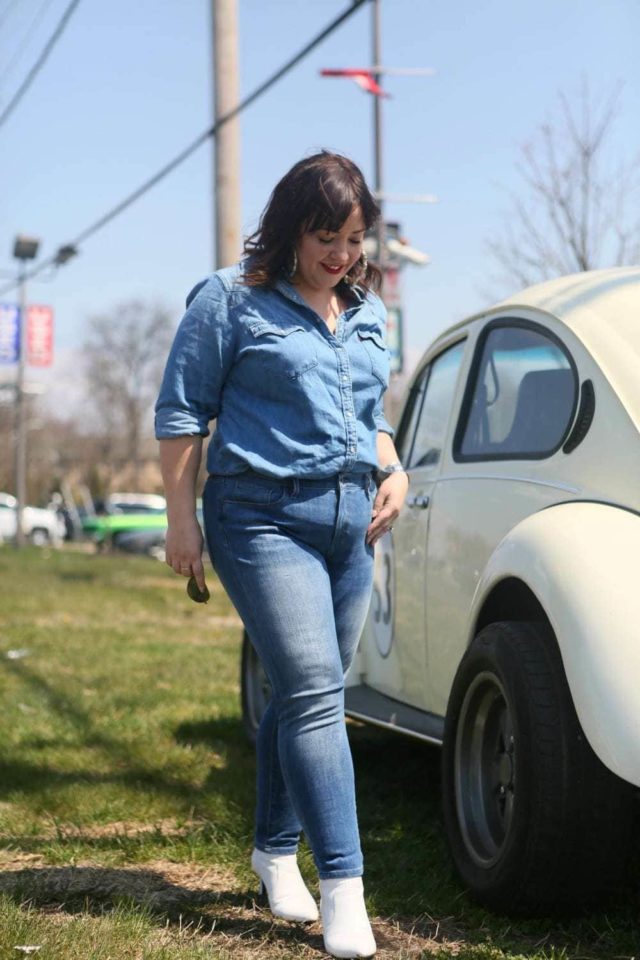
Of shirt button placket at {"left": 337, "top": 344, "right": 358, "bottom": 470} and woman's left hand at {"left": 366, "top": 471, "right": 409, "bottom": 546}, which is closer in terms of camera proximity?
shirt button placket at {"left": 337, "top": 344, "right": 358, "bottom": 470}

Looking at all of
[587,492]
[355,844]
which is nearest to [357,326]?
[587,492]

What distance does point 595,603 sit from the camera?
2.99 metres

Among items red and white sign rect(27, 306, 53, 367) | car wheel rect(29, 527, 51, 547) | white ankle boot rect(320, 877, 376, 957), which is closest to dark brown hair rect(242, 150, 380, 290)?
white ankle boot rect(320, 877, 376, 957)

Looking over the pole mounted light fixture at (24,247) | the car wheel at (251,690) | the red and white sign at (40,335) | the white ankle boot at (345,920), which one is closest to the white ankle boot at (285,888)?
the white ankle boot at (345,920)

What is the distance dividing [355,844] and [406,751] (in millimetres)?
2723

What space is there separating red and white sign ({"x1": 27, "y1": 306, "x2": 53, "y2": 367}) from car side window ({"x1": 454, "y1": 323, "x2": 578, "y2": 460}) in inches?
1198

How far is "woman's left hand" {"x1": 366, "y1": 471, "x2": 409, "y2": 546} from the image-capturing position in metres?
3.20

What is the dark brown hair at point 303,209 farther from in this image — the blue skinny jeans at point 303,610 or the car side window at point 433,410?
the car side window at point 433,410

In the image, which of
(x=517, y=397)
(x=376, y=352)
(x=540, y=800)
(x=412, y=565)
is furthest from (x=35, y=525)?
(x=540, y=800)

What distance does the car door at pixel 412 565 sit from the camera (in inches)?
176

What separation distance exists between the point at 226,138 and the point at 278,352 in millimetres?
8203

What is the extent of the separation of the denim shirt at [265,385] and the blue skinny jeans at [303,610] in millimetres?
59

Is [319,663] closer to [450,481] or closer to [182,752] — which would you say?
[450,481]

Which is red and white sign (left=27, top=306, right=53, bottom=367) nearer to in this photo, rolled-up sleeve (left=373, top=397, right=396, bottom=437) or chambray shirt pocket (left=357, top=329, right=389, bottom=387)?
rolled-up sleeve (left=373, top=397, right=396, bottom=437)
